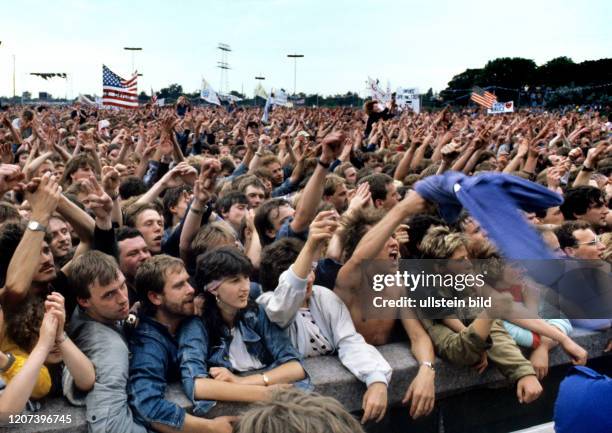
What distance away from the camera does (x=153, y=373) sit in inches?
109

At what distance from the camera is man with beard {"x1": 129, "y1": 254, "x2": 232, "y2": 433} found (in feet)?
8.66

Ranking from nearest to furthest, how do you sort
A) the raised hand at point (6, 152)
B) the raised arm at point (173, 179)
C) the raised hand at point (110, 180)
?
the raised hand at point (110, 180)
the raised arm at point (173, 179)
the raised hand at point (6, 152)

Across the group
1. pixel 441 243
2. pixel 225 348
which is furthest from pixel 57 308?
pixel 441 243

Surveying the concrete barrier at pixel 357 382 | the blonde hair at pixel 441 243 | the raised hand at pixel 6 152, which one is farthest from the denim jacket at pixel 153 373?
the raised hand at pixel 6 152

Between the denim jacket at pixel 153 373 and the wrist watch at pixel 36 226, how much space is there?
2.19ft

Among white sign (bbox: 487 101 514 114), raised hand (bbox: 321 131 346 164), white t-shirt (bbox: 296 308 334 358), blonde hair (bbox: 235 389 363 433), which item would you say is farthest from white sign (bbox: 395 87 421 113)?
blonde hair (bbox: 235 389 363 433)

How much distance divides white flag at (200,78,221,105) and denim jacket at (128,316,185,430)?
1893cm

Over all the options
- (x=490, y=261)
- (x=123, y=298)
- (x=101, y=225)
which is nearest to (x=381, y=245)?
(x=490, y=261)

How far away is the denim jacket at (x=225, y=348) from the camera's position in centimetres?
280

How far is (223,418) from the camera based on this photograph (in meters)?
2.73

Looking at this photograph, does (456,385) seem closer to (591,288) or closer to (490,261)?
(490,261)

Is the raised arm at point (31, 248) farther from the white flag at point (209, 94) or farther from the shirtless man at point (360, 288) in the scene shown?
the white flag at point (209, 94)

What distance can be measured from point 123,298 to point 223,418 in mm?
793

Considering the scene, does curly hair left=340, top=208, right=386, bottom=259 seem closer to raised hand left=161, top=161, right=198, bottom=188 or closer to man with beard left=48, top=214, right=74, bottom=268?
man with beard left=48, top=214, right=74, bottom=268
